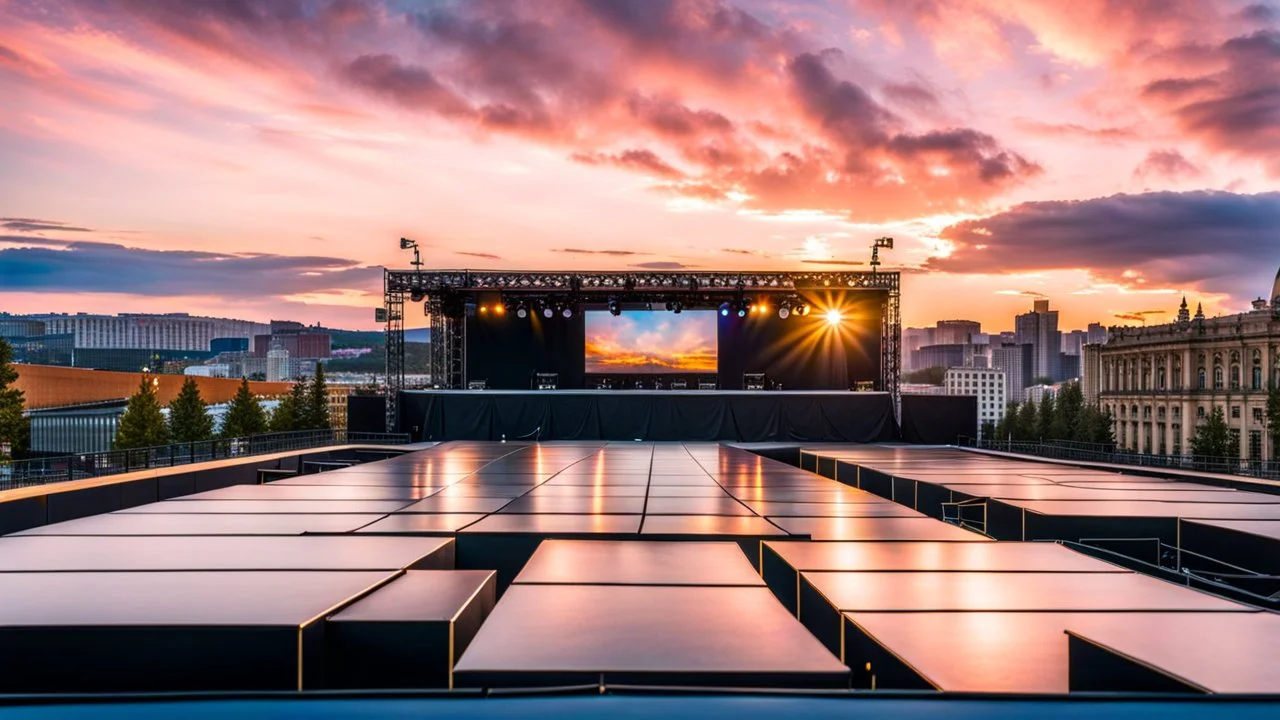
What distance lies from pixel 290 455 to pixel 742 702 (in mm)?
18253

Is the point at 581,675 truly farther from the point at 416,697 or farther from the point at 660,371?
the point at 660,371

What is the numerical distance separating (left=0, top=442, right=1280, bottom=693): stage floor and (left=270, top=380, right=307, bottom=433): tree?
46.1m

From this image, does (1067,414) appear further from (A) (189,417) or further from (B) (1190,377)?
(A) (189,417)

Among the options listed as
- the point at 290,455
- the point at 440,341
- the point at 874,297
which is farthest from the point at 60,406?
the point at 874,297

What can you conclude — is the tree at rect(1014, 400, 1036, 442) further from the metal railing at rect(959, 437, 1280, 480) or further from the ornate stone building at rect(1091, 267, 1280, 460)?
the metal railing at rect(959, 437, 1280, 480)

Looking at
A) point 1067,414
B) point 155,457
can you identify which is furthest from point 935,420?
point 1067,414

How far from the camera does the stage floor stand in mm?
3311

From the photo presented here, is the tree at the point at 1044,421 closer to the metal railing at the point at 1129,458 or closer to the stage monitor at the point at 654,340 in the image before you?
the metal railing at the point at 1129,458

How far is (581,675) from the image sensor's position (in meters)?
3.07

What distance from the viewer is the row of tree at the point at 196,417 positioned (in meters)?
38.0

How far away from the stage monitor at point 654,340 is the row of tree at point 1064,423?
133 feet

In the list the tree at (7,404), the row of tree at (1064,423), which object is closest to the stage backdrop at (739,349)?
the tree at (7,404)

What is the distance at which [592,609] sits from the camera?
412cm

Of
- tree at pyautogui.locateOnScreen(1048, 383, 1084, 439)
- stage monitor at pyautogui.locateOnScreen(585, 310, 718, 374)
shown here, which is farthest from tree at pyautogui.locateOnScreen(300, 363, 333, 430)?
tree at pyautogui.locateOnScreen(1048, 383, 1084, 439)
